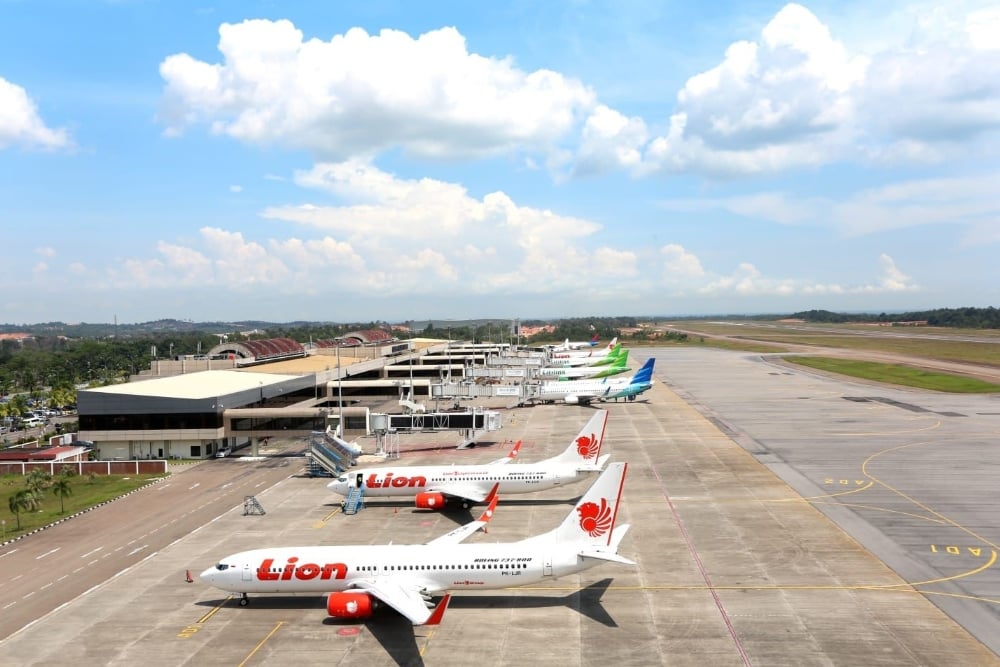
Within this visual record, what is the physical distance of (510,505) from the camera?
55125 millimetres

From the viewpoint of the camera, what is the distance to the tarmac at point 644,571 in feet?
101

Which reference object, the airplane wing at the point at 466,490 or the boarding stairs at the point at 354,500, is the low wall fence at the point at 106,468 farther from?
the airplane wing at the point at 466,490

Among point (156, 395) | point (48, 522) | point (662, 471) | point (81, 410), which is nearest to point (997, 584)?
point (662, 471)

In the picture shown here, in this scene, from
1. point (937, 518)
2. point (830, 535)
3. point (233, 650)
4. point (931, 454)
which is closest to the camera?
point (233, 650)

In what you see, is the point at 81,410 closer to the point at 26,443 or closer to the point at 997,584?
→ the point at 26,443

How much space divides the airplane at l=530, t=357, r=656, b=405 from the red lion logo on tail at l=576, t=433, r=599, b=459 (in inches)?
2616

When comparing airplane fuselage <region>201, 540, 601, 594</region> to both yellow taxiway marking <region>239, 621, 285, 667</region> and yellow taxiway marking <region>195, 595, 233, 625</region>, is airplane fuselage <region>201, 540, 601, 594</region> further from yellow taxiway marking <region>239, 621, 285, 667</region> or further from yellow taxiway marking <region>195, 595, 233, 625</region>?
yellow taxiway marking <region>239, 621, 285, 667</region>

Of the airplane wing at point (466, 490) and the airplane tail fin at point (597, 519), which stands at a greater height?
the airplane tail fin at point (597, 519)

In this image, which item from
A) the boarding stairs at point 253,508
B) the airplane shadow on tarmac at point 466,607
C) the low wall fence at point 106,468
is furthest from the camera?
the low wall fence at point 106,468

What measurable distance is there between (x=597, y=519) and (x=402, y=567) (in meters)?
10.5

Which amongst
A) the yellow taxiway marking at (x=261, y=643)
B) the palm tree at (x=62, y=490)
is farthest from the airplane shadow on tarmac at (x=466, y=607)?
the palm tree at (x=62, y=490)

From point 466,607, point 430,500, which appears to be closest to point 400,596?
point 466,607

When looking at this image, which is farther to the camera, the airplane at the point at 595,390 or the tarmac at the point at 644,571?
the airplane at the point at 595,390

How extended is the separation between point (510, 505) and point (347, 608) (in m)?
23.4
